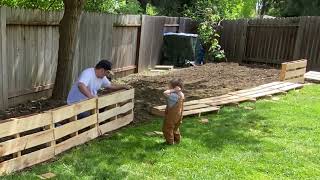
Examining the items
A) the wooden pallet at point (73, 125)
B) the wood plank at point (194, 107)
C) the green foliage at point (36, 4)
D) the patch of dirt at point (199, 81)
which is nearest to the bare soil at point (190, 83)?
the patch of dirt at point (199, 81)

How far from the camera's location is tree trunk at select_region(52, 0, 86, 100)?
804 centimetres

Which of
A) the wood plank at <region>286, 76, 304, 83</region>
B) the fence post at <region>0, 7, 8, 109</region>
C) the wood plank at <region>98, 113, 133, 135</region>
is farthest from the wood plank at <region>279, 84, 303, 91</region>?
the fence post at <region>0, 7, 8, 109</region>

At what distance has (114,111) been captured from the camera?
22.8ft

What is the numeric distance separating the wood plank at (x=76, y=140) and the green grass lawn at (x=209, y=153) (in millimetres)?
89

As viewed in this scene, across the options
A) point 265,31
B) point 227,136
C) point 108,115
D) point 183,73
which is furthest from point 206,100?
point 265,31

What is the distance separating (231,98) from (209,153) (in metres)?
3.89

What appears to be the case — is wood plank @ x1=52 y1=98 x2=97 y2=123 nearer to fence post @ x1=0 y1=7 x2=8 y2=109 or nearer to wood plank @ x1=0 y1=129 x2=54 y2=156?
wood plank @ x1=0 y1=129 x2=54 y2=156

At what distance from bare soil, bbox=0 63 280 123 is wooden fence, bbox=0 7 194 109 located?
1.25 feet

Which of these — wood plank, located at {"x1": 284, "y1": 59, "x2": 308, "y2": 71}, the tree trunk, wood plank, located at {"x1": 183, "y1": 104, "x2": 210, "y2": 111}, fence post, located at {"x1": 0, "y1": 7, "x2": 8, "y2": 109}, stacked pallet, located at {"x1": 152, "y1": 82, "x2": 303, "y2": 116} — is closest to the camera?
fence post, located at {"x1": 0, "y1": 7, "x2": 8, "y2": 109}

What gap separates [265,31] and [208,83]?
6087 mm

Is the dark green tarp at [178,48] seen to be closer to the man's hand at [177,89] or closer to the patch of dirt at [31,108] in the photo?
the patch of dirt at [31,108]

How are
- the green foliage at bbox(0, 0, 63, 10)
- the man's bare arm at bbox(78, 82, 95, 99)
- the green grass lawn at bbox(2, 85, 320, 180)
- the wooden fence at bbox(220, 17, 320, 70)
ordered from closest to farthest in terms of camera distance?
the green grass lawn at bbox(2, 85, 320, 180) < the man's bare arm at bbox(78, 82, 95, 99) < the green foliage at bbox(0, 0, 63, 10) < the wooden fence at bbox(220, 17, 320, 70)

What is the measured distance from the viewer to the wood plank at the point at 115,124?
6.72 metres

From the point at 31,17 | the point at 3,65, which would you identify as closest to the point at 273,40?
the point at 31,17
